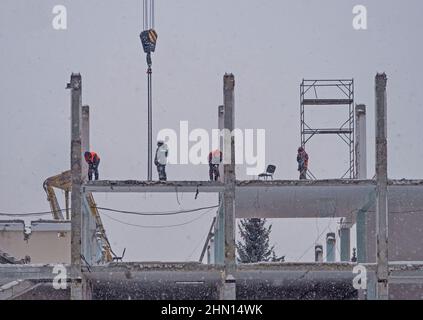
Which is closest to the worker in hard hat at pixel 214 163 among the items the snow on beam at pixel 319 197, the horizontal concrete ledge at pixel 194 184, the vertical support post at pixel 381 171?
the horizontal concrete ledge at pixel 194 184

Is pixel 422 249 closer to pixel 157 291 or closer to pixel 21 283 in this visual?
pixel 157 291

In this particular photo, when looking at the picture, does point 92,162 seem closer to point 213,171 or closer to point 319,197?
point 213,171

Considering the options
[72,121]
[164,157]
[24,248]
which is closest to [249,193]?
Answer: [164,157]

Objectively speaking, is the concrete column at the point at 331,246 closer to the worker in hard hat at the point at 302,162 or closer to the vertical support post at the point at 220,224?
the vertical support post at the point at 220,224

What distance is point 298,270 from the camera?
1538 inches

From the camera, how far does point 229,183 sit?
39250 mm

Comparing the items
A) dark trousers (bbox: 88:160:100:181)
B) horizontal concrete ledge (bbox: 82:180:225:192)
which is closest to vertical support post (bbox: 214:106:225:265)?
horizontal concrete ledge (bbox: 82:180:225:192)

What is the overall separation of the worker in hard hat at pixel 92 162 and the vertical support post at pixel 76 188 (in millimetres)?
728

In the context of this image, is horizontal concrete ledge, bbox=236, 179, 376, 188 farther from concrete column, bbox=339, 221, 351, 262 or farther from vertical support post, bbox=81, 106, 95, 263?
concrete column, bbox=339, 221, 351, 262

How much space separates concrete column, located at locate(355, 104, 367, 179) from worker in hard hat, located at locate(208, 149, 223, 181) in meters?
→ 5.48

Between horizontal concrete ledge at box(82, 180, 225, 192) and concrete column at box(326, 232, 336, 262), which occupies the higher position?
horizontal concrete ledge at box(82, 180, 225, 192)

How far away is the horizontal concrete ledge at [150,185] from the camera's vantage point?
1551 inches

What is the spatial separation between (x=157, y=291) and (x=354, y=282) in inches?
292

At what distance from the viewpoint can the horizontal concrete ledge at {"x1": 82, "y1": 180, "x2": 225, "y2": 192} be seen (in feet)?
129
